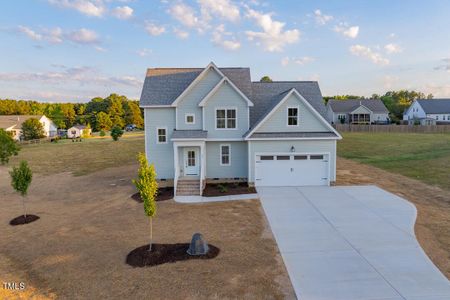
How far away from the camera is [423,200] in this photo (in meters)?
16.3

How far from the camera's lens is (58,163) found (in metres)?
33.8

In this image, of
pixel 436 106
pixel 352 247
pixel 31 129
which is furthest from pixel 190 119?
pixel 436 106

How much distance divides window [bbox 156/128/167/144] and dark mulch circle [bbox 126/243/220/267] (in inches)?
400

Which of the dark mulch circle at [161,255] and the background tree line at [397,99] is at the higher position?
the background tree line at [397,99]

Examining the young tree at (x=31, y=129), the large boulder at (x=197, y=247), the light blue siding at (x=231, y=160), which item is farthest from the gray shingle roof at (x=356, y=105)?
the large boulder at (x=197, y=247)

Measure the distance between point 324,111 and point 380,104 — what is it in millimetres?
61657

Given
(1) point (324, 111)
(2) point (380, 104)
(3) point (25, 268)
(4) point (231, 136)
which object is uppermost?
(2) point (380, 104)

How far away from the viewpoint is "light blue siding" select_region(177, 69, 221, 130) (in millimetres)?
19719

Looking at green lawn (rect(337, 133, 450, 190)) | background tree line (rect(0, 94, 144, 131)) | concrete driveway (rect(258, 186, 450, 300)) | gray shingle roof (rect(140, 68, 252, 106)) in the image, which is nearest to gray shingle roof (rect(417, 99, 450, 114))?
green lawn (rect(337, 133, 450, 190))

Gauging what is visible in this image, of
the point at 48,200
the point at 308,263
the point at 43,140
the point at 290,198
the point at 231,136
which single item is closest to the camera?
the point at 308,263

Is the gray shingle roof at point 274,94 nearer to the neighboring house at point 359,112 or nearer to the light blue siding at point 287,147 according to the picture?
the light blue siding at point 287,147

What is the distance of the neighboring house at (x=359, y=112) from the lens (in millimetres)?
70250

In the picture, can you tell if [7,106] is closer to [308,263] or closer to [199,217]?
[199,217]

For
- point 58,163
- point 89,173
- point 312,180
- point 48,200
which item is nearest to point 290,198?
point 312,180
